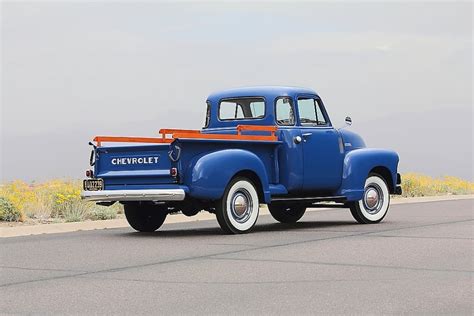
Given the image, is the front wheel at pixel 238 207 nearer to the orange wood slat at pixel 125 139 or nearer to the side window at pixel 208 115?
the orange wood slat at pixel 125 139

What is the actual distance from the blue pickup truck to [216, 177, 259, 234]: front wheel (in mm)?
17

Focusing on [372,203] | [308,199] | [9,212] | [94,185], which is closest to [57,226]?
[9,212]

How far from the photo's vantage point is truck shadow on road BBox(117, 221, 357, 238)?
632 inches

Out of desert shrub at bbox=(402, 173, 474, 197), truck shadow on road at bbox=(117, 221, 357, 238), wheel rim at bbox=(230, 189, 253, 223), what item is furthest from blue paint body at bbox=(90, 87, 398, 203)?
desert shrub at bbox=(402, 173, 474, 197)

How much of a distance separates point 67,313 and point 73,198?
14183 mm

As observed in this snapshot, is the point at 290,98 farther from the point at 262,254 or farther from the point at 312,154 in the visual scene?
the point at 262,254

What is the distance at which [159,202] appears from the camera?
51.4ft

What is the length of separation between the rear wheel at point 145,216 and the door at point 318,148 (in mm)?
2682

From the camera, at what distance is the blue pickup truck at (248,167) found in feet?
48.9

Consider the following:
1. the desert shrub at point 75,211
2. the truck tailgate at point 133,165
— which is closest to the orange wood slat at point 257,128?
the truck tailgate at point 133,165

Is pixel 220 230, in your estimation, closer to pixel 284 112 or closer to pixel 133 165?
pixel 133 165

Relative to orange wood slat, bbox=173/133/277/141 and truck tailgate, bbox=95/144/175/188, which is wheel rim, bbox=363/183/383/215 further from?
truck tailgate, bbox=95/144/175/188

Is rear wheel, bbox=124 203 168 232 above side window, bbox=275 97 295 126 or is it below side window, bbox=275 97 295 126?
below

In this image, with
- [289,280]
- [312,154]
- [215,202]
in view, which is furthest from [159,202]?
[289,280]
